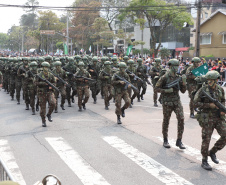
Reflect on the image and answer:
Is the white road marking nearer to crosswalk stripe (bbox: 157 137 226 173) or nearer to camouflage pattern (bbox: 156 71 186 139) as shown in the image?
camouflage pattern (bbox: 156 71 186 139)

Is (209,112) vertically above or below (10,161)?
above

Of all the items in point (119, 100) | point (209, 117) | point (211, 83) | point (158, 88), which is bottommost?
point (119, 100)

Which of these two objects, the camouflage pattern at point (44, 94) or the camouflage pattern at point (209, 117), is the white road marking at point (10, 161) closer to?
the camouflage pattern at point (44, 94)

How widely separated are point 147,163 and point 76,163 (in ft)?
→ 4.76

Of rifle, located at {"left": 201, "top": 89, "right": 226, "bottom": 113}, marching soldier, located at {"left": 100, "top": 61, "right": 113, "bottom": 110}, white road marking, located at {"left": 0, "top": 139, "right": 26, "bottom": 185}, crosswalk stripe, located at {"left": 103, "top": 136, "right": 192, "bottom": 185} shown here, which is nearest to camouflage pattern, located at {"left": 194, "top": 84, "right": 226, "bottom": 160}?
rifle, located at {"left": 201, "top": 89, "right": 226, "bottom": 113}

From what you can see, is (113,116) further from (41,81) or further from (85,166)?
(85,166)

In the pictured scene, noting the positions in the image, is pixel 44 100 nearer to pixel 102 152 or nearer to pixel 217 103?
pixel 102 152

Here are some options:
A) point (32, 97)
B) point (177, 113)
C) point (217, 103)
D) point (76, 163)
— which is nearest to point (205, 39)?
point (32, 97)

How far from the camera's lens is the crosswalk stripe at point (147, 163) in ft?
18.4

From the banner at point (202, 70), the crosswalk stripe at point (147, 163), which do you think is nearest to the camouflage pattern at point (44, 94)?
the crosswalk stripe at point (147, 163)

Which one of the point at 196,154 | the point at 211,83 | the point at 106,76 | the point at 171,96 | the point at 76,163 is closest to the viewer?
the point at 211,83

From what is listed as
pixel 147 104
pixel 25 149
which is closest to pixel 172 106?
pixel 25 149

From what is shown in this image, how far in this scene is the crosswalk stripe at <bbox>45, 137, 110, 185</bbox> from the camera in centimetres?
556

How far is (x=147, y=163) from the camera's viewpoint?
6.46 m
